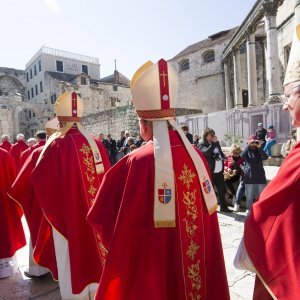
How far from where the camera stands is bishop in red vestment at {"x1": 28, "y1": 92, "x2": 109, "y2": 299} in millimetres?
3354

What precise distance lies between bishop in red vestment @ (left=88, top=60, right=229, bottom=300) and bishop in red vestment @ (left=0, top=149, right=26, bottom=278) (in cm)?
247

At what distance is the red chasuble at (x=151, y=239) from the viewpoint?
7.45 feet

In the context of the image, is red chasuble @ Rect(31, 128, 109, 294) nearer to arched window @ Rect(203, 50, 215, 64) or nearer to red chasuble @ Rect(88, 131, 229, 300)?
red chasuble @ Rect(88, 131, 229, 300)

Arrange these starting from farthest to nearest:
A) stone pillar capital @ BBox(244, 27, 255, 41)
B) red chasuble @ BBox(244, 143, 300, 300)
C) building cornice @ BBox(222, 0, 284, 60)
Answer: stone pillar capital @ BBox(244, 27, 255, 41) → building cornice @ BBox(222, 0, 284, 60) → red chasuble @ BBox(244, 143, 300, 300)

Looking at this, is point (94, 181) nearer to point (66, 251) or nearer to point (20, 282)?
point (66, 251)

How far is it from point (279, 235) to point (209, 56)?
3390cm

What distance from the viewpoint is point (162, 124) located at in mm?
2475

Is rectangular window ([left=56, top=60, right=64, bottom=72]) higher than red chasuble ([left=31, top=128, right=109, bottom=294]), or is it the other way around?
rectangular window ([left=56, top=60, right=64, bottom=72])

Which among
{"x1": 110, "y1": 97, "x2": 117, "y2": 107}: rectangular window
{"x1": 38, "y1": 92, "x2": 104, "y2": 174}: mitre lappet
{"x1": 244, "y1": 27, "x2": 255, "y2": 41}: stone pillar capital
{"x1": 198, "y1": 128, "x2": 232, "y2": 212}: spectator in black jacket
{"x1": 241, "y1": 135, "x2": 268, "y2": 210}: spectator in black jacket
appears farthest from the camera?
{"x1": 110, "y1": 97, "x2": 117, "y2": 107}: rectangular window

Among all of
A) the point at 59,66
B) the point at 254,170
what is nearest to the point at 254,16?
the point at 254,170

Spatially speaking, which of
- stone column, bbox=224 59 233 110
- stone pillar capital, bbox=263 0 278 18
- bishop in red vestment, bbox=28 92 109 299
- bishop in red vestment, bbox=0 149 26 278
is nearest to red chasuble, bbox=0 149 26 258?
bishop in red vestment, bbox=0 149 26 278

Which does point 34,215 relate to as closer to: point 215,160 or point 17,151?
point 215,160

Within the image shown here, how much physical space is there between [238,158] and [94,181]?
15.8 feet

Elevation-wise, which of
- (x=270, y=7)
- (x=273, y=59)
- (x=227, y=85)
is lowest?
(x=273, y=59)
